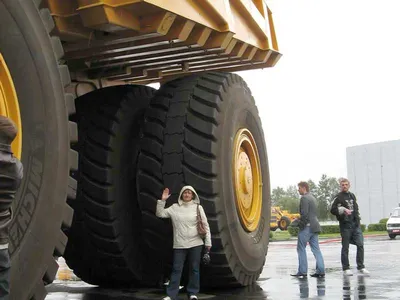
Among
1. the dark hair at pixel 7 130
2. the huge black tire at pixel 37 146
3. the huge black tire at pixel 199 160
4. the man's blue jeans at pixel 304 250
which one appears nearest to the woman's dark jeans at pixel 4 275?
the huge black tire at pixel 37 146

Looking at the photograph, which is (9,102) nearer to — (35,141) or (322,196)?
(35,141)

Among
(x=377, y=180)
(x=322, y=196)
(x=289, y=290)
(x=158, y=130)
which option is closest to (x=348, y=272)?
(x=289, y=290)

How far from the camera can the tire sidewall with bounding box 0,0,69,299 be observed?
3850 mm

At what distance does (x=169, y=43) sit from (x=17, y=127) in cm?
249

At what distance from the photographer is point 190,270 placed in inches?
261

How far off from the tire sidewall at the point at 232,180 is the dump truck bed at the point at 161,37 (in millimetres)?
493

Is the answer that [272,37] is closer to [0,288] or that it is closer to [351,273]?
[351,273]

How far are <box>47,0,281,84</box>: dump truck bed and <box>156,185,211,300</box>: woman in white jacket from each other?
142cm

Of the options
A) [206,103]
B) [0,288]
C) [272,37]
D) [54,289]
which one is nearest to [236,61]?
[272,37]

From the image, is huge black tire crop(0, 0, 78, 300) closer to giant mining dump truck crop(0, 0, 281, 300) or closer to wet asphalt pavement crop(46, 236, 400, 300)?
giant mining dump truck crop(0, 0, 281, 300)

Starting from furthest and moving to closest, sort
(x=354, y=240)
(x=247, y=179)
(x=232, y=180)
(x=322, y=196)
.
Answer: (x=322, y=196)
(x=354, y=240)
(x=247, y=179)
(x=232, y=180)

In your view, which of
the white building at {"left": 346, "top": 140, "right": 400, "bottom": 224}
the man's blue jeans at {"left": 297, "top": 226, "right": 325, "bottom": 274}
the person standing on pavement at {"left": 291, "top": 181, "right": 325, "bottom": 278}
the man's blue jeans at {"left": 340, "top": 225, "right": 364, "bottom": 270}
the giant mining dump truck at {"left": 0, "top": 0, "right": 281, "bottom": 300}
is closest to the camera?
the giant mining dump truck at {"left": 0, "top": 0, "right": 281, "bottom": 300}

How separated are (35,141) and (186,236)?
2.81 metres

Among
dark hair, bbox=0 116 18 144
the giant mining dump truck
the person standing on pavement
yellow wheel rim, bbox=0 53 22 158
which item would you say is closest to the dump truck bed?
the giant mining dump truck
